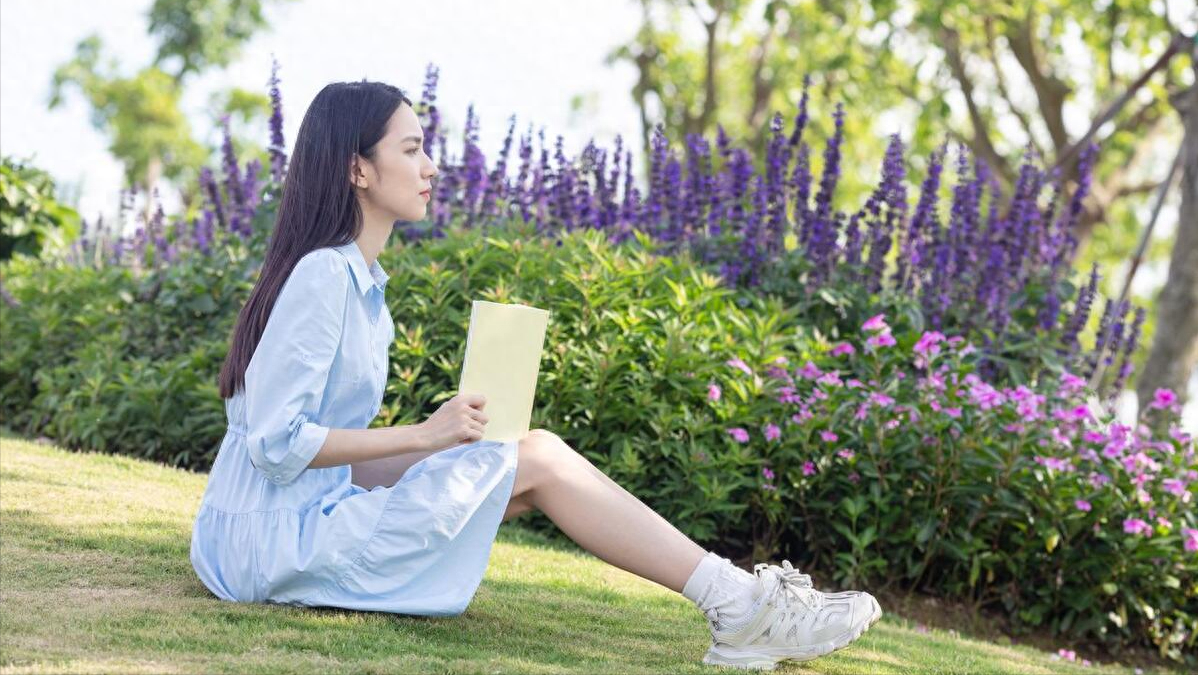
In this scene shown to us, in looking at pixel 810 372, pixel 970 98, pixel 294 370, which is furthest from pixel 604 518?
pixel 970 98

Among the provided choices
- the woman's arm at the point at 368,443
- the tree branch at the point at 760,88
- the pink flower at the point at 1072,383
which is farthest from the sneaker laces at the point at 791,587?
the tree branch at the point at 760,88

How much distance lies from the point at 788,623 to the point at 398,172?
1298 millimetres

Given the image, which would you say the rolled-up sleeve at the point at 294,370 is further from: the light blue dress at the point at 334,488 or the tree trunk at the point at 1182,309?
the tree trunk at the point at 1182,309

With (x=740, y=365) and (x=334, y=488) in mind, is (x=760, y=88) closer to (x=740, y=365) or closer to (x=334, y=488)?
(x=740, y=365)

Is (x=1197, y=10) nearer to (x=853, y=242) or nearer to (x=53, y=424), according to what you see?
(x=853, y=242)

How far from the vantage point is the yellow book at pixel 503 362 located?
2.72 metres

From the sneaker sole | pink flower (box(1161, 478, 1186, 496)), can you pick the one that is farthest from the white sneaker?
pink flower (box(1161, 478, 1186, 496))

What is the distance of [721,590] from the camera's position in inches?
110

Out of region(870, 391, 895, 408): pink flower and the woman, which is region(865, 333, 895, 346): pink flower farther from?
the woman

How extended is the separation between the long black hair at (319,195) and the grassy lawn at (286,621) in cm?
57

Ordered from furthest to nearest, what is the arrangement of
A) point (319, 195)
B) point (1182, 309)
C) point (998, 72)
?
point (998, 72), point (1182, 309), point (319, 195)

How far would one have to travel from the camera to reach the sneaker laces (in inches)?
111

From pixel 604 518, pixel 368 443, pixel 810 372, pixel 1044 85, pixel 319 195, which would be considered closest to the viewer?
pixel 368 443

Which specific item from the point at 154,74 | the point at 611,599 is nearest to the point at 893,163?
the point at 611,599
